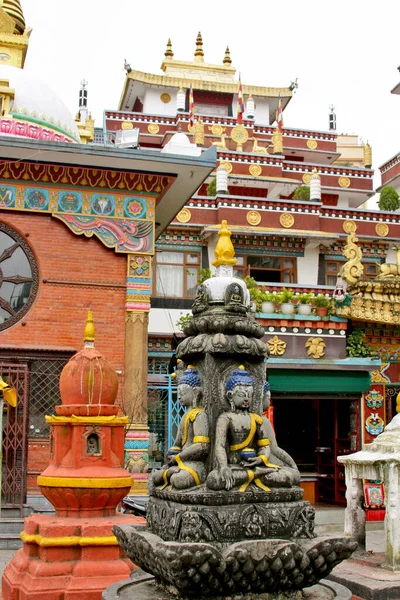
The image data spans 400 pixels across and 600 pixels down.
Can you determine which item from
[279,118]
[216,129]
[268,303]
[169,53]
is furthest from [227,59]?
[268,303]

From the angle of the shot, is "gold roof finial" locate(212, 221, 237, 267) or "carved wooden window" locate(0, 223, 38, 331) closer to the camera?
"gold roof finial" locate(212, 221, 237, 267)

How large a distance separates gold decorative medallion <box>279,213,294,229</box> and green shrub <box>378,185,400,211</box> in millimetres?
5932

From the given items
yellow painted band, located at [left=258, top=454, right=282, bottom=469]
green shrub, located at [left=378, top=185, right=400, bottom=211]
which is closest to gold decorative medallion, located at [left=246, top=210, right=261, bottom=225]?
green shrub, located at [left=378, top=185, right=400, bottom=211]

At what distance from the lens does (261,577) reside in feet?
18.0

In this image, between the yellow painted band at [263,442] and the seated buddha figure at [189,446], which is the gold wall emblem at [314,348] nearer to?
the seated buddha figure at [189,446]

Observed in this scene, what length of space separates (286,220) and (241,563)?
66.7 ft

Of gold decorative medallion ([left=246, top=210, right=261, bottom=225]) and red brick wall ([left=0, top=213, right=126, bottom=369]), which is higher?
gold decorative medallion ([left=246, top=210, right=261, bottom=225])

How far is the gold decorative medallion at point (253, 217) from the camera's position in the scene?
2448 cm

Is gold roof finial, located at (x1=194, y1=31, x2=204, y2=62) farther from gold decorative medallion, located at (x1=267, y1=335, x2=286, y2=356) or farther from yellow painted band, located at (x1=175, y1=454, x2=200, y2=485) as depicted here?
yellow painted band, located at (x1=175, y1=454, x2=200, y2=485)

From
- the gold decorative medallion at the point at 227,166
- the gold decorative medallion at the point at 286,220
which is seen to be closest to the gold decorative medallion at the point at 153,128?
the gold decorative medallion at the point at 227,166

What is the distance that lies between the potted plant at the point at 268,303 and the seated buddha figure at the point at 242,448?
1086 cm

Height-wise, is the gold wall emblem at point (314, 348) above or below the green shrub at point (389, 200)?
below

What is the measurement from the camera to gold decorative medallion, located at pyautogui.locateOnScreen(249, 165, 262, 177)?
98.0 ft

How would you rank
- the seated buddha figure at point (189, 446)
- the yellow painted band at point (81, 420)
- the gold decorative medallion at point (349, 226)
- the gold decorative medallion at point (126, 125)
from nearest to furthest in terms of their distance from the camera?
the seated buddha figure at point (189, 446)
the yellow painted band at point (81, 420)
the gold decorative medallion at point (349, 226)
the gold decorative medallion at point (126, 125)
